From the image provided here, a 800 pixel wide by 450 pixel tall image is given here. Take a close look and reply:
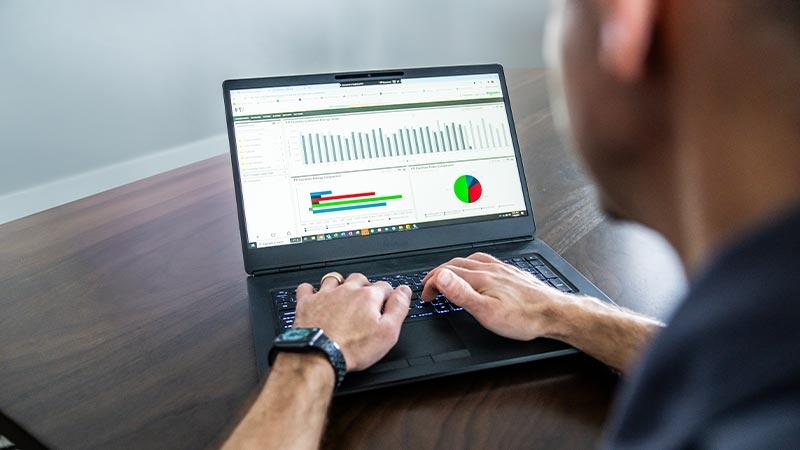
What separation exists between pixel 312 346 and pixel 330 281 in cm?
17

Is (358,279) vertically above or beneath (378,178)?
beneath

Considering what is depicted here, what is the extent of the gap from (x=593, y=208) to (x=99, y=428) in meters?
0.86

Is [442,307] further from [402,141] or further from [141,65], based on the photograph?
[141,65]

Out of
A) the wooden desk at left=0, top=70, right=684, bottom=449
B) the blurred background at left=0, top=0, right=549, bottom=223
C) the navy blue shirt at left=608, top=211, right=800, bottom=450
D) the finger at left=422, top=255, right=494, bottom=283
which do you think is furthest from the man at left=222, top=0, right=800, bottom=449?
the blurred background at left=0, top=0, right=549, bottom=223

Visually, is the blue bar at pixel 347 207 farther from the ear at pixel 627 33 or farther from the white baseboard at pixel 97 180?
the white baseboard at pixel 97 180

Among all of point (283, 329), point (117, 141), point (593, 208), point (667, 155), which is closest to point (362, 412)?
point (283, 329)

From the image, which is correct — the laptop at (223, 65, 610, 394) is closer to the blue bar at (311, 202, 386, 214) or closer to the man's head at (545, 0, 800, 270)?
the blue bar at (311, 202, 386, 214)

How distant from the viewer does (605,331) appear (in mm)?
877

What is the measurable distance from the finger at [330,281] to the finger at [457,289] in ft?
0.43

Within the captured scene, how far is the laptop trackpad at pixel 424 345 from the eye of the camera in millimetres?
855

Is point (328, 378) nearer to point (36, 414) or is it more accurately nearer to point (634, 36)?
point (36, 414)

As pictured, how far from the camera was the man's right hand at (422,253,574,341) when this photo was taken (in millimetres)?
888

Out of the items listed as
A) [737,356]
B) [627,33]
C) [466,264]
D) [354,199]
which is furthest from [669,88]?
[354,199]

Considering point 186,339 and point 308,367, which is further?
point 186,339
